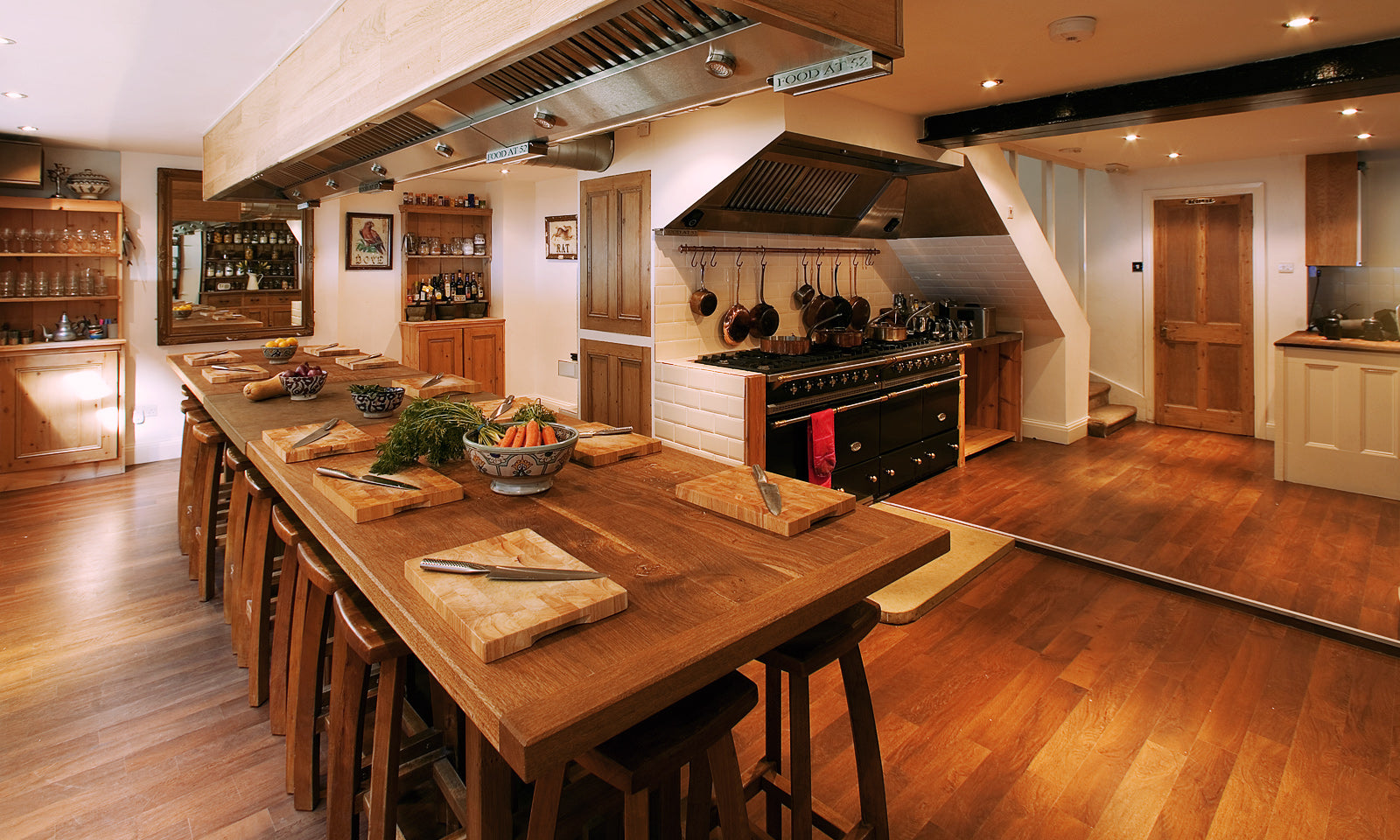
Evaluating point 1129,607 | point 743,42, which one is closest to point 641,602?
point 743,42

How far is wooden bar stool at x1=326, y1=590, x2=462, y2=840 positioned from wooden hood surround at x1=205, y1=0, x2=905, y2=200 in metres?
1.30

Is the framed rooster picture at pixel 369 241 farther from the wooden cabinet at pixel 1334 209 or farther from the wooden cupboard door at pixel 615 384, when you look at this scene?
the wooden cabinet at pixel 1334 209

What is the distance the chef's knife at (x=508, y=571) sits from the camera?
1.35 meters

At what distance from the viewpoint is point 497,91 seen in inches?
84.0

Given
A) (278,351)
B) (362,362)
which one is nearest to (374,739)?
(362,362)

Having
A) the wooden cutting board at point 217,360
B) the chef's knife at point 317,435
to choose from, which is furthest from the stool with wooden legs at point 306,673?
the wooden cutting board at point 217,360

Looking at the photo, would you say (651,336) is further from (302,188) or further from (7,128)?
(7,128)

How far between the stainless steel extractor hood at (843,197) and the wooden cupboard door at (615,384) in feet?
2.85

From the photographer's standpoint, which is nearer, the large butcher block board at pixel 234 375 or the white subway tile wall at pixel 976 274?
the large butcher block board at pixel 234 375

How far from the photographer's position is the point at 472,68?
182 centimetres

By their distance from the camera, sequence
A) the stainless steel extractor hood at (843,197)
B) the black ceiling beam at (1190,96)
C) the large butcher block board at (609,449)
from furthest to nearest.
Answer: the stainless steel extractor hood at (843,197) → the black ceiling beam at (1190,96) → the large butcher block board at (609,449)

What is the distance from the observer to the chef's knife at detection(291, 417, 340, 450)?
7.69 feet

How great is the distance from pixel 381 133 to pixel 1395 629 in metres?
4.49

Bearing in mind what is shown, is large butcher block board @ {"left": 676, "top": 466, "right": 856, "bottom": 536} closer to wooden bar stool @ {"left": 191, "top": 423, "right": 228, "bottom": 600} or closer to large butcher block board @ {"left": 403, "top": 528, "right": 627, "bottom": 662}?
large butcher block board @ {"left": 403, "top": 528, "right": 627, "bottom": 662}
